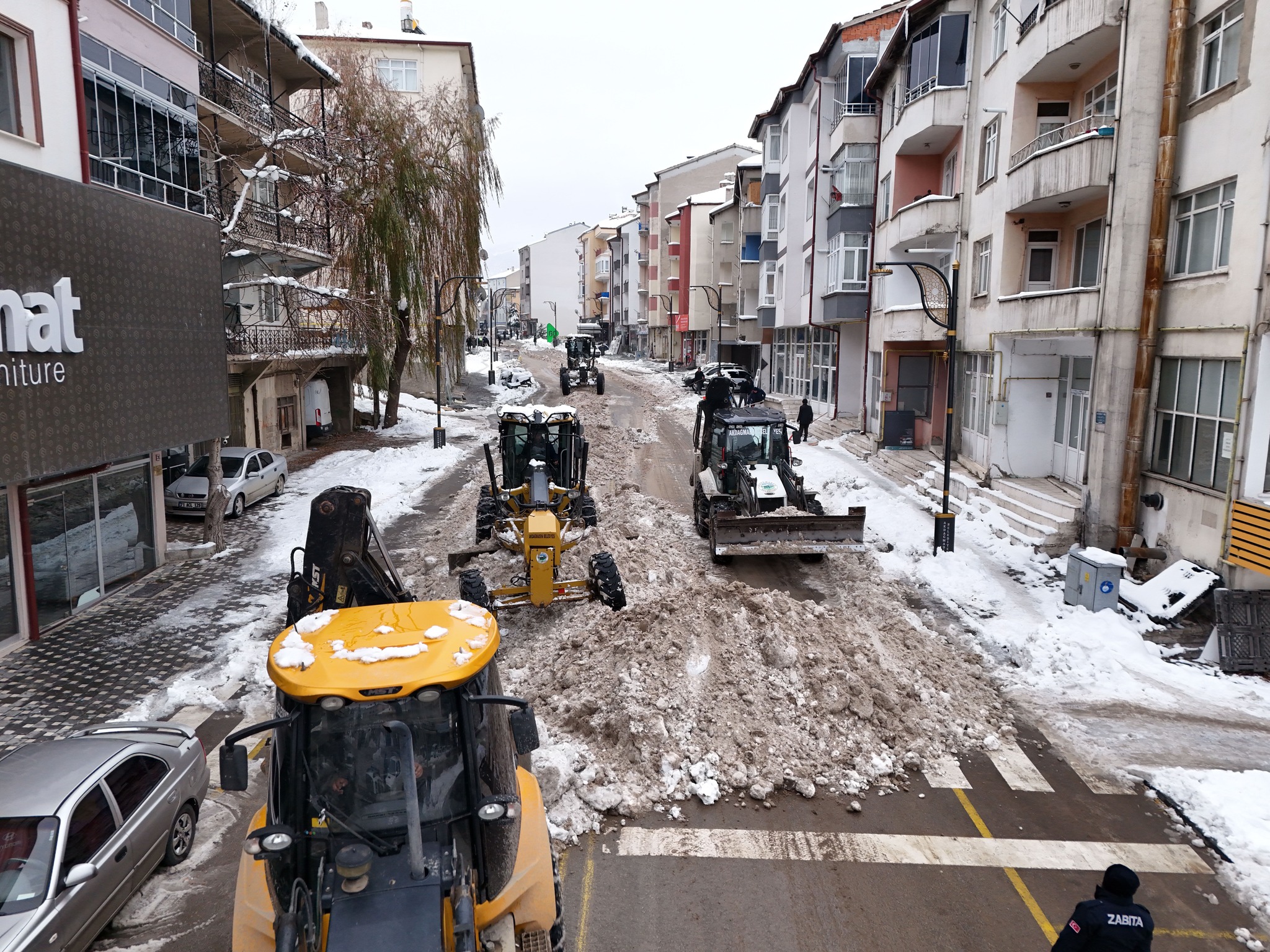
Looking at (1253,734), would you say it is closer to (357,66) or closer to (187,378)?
(187,378)

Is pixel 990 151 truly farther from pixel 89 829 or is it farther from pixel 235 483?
pixel 89 829

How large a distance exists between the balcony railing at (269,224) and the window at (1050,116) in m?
17.6

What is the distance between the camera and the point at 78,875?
18.7 feet

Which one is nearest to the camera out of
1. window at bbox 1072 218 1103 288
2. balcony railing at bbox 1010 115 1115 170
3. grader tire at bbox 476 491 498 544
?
grader tire at bbox 476 491 498 544

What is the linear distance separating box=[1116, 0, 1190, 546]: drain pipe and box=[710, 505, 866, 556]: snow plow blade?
469cm

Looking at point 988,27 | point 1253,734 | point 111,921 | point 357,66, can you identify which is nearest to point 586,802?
point 111,921

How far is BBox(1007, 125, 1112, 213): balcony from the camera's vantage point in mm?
15336

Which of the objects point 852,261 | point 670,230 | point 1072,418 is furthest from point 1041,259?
point 670,230

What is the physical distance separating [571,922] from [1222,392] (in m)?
12.3

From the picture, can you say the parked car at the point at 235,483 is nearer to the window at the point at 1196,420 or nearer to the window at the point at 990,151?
the window at the point at 1196,420

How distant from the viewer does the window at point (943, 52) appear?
22.5 meters

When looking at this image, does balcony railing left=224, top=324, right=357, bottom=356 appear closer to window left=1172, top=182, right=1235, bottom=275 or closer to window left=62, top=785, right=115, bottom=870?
window left=62, top=785, right=115, bottom=870

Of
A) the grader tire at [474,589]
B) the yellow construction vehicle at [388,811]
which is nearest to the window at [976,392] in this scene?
the grader tire at [474,589]

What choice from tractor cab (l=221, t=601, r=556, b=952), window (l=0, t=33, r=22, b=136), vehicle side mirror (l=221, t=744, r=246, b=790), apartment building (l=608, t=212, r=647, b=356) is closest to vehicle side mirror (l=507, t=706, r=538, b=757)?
tractor cab (l=221, t=601, r=556, b=952)
